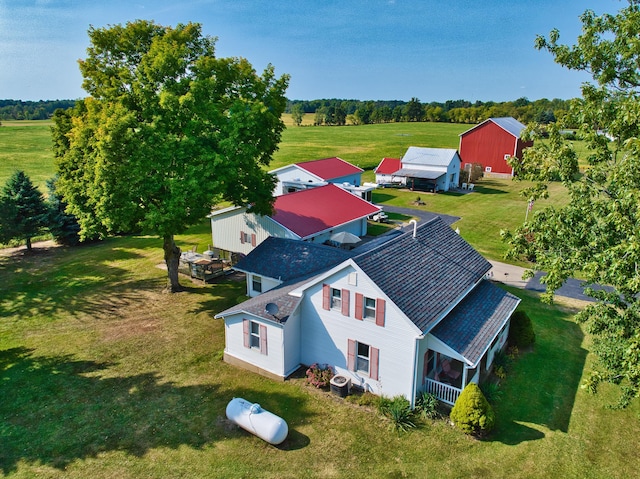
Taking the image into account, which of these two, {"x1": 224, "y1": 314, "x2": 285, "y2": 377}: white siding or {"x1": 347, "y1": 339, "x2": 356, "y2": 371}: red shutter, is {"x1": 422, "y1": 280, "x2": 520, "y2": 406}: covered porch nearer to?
{"x1": 347, "y1": 339, "x2": 356, "y2": 371}: red shutter

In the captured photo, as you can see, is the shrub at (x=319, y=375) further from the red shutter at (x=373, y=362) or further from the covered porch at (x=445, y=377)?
the covered porch at (x=445, y=377)

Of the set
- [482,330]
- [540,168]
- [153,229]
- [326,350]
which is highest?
[540,168]

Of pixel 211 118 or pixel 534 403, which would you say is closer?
pixel 534 403

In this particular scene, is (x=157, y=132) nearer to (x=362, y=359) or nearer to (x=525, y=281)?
(x=362, y=359)

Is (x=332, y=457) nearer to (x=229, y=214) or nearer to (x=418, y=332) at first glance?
(x=418, y=332)

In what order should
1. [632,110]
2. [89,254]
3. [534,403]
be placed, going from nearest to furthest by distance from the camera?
[632,110] < [534,403] < [89,254]

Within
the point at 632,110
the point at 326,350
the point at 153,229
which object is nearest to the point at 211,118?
the point at 153,229

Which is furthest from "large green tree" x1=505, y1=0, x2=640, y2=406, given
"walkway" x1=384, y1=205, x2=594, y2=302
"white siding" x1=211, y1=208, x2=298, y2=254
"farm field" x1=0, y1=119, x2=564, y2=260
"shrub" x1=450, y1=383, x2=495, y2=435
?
"farm field" x1=0, y1=119, x2=564, y2=260
